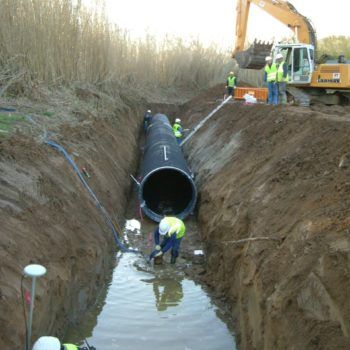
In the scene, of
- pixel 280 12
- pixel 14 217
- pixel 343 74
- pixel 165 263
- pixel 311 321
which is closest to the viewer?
pixel 311 321

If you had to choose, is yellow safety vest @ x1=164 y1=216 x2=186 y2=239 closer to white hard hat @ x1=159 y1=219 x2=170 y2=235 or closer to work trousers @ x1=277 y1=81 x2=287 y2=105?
white hard hat @ x1=159 y1=219 x2=170 y2=235

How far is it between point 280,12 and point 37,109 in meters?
11.8

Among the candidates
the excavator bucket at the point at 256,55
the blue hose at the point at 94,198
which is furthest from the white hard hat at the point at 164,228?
the excavator bucket at the point at 256,55

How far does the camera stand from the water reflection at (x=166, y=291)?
25.7ft

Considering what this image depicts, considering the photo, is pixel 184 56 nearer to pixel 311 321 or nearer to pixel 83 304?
pixel 83 304

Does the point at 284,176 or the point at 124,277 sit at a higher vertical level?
the point at 284,176

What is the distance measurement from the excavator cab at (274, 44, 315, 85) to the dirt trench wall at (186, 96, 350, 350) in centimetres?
599

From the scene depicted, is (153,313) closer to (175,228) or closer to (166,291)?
(166,291)

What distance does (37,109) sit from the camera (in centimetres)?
1090

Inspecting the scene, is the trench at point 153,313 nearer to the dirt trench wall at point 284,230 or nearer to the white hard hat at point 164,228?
the dirt trench wall at point 284,230

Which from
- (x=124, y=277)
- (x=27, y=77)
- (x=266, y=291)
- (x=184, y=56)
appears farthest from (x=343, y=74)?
(x=184, y=56)

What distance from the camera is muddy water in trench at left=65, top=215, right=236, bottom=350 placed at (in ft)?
21.1

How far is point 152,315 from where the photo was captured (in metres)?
7.35

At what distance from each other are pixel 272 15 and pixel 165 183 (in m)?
8.94
